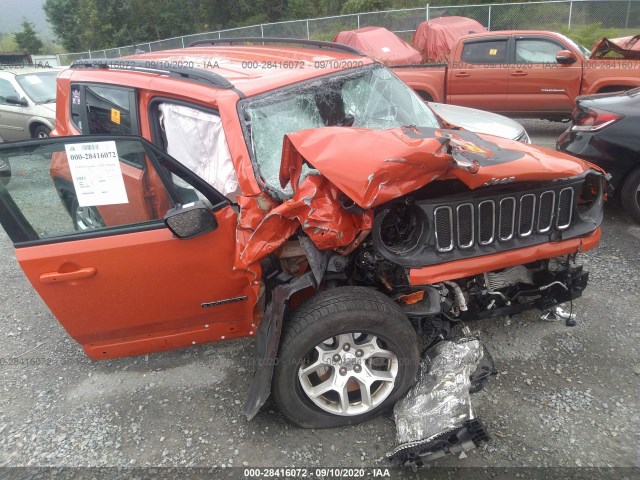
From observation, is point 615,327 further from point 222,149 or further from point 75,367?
point 75,367

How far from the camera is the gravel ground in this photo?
2.53m

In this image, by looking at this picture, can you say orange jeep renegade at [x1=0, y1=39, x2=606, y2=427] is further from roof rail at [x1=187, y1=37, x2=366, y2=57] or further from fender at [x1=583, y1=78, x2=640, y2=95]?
fender at [x1=583, y1=78, x2=640, y2=95]

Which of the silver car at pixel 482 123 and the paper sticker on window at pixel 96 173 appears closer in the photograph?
the paper sticker on window at pixel 96 173

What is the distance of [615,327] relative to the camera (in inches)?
129

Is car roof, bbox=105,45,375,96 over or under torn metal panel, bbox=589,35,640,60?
over

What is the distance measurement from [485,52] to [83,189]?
25.3 feet

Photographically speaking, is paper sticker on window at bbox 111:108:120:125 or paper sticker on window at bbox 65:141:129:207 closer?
paper sticker on window at bbox 65:141:129:207

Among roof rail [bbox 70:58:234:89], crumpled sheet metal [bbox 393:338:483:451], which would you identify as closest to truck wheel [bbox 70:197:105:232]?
roof rail [bbox 70:58:234:89]

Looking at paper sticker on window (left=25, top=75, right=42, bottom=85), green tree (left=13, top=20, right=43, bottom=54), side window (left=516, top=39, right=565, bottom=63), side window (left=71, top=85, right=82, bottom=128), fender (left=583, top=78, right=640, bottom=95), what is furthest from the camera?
green tree (left=13, top=20, right=43, bottom=54)

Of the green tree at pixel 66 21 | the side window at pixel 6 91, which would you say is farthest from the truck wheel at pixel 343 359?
the green tree at pixel 66 21

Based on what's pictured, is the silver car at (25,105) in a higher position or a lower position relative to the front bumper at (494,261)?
higher

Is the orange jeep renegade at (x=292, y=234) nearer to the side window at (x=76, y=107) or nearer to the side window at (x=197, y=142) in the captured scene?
the side window at (x=197, y=142)

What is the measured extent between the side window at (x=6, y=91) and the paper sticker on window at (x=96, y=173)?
803 cm

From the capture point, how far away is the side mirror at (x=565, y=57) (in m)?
7.38
